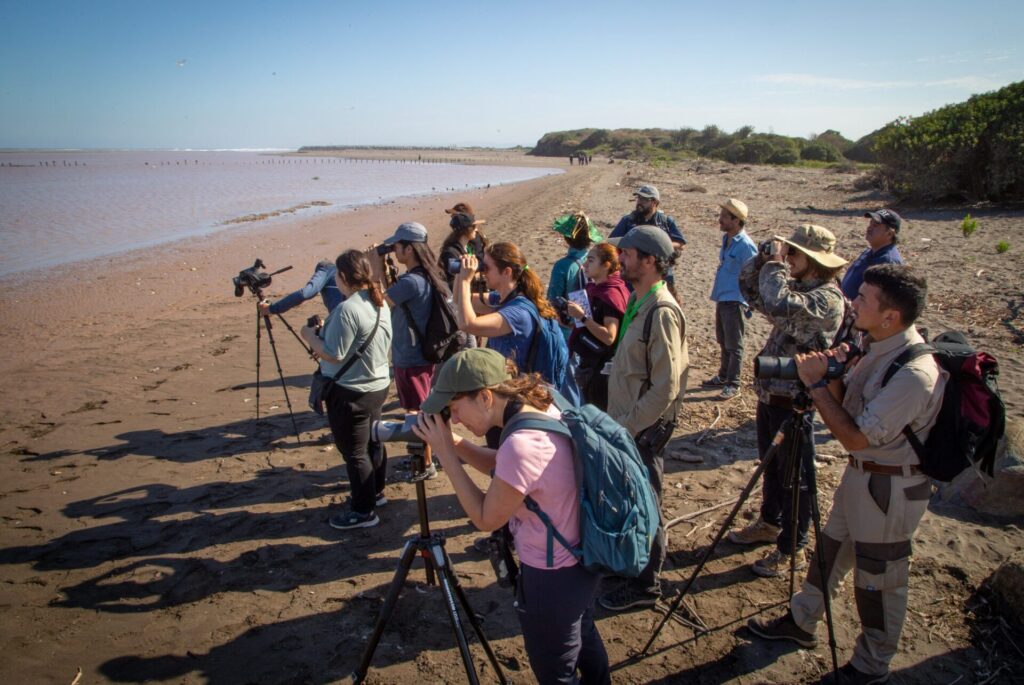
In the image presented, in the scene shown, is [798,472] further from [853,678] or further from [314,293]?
[314,293]

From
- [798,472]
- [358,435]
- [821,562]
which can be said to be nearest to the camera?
[821,562]

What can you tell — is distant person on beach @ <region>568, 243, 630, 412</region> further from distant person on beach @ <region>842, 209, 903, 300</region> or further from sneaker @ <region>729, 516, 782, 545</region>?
distant person on beach @ <region>842, 209, 903, 300</region>

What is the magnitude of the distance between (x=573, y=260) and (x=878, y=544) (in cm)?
293

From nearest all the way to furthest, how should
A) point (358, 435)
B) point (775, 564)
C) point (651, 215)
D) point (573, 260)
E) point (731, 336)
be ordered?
point (775, 564), point (358, 435), point (573, 260), point (731, 336), point (651, 215)

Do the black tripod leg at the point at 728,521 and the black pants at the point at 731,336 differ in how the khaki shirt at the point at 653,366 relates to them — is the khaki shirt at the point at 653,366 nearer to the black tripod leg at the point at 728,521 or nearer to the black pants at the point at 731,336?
the black tripod leg at the point at 728,521

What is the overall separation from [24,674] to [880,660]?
14.8ft

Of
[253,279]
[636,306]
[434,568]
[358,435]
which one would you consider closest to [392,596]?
[434,568]

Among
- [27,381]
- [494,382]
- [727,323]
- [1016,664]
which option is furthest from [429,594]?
[27,381]

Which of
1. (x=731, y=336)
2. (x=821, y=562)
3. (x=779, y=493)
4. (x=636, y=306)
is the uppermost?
(x=636, y=306)

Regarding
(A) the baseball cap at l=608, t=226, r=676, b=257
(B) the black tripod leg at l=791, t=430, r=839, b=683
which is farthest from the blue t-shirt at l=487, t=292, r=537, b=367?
(B) the black tripod leg at l=791, t=430, r=839, b=683

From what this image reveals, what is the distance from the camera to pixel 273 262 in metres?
16.6

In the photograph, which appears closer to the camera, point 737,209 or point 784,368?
point 784,368

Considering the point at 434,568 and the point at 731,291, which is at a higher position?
the point at 731,291

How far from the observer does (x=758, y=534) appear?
418cm
